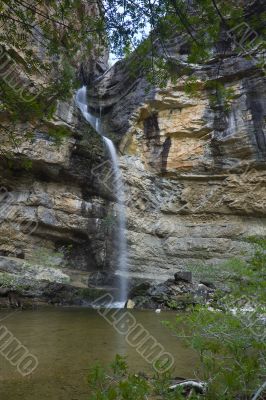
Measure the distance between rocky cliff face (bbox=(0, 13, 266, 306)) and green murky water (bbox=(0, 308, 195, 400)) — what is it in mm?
9685

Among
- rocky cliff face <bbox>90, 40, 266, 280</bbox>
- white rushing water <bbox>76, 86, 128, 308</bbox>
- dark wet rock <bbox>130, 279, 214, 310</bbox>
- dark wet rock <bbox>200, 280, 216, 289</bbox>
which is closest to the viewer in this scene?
dark wet rock <bbox>130, 279, 214, 310</bbox>

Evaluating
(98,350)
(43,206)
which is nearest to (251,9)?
(98,350)

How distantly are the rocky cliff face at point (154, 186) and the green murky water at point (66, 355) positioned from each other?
31.8 ft

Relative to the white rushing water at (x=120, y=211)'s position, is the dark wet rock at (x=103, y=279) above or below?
below

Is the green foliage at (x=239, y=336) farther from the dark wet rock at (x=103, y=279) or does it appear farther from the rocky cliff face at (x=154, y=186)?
the rocky cliff face at (x=154, y=186)

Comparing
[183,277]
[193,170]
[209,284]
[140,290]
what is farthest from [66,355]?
[193,170]

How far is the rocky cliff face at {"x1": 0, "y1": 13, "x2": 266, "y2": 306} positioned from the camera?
17.7 metres

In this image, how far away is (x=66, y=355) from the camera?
4.79 metres

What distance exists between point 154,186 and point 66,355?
635 inches

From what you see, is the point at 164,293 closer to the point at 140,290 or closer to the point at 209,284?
Answer: the point at 140,290

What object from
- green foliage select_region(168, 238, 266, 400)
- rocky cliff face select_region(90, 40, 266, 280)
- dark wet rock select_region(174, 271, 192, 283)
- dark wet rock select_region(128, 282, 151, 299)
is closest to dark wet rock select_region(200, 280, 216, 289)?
dark wet rock select_region(174, 271, 192, 283)

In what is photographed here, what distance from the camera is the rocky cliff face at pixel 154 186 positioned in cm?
1769

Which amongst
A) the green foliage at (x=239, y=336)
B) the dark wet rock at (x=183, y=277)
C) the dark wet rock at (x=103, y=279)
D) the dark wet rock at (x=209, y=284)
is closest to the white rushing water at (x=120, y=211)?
the dark wet rock at (x=103, y=279)

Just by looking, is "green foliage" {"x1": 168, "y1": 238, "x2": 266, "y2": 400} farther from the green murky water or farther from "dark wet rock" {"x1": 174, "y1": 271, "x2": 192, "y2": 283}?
"dark wet rock" {"x1": 174, "y1": 271, "x2": 192, "y2": 283}
